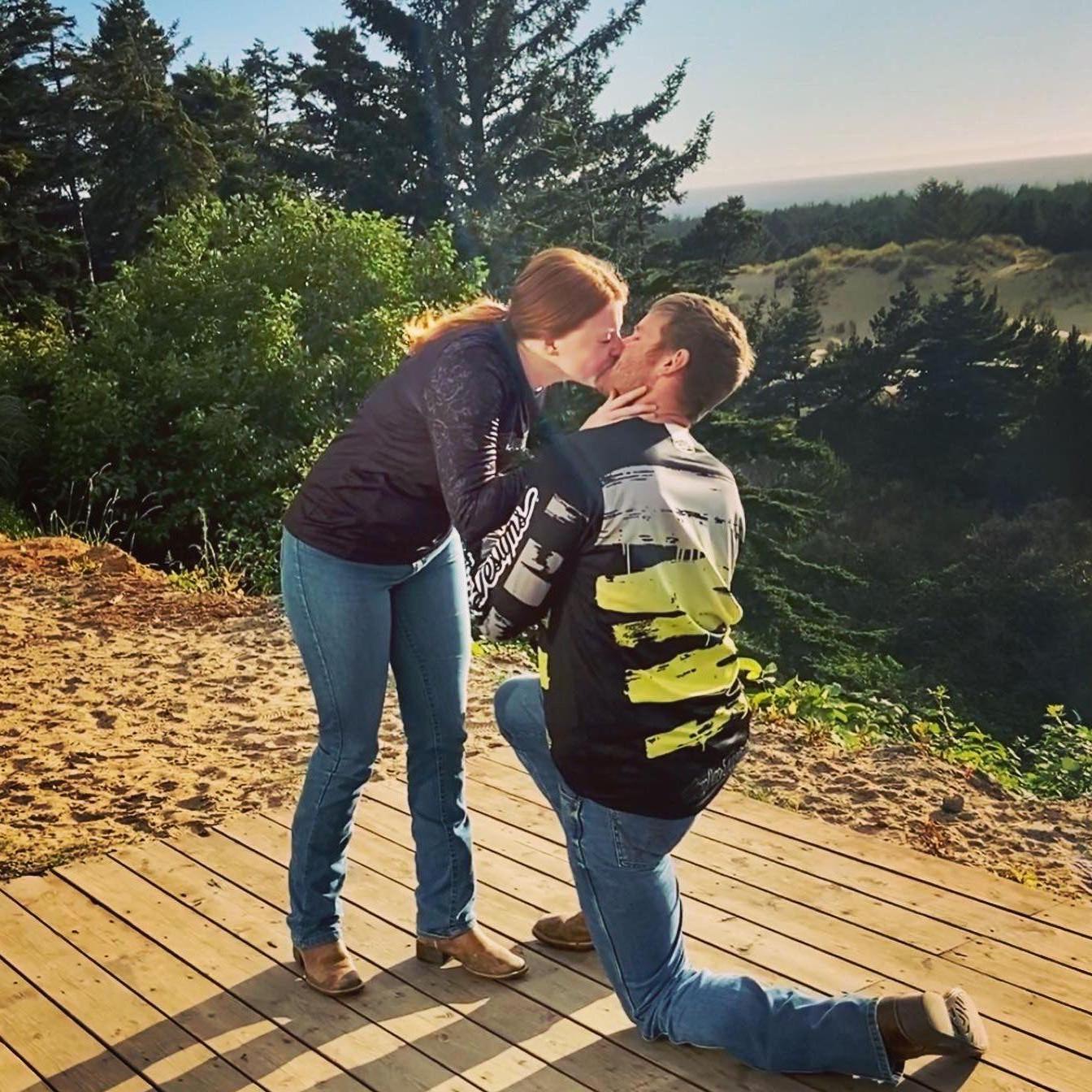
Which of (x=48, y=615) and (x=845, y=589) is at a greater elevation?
(x=48, y=615)

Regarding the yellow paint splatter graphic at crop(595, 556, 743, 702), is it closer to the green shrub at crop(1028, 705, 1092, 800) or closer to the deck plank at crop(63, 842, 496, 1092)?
the deck plank at crop(63, 842, 496, 1092)

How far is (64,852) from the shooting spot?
11.7ft

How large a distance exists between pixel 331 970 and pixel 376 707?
0.53 m

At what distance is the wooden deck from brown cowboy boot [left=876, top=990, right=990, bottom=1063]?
13 centimetres

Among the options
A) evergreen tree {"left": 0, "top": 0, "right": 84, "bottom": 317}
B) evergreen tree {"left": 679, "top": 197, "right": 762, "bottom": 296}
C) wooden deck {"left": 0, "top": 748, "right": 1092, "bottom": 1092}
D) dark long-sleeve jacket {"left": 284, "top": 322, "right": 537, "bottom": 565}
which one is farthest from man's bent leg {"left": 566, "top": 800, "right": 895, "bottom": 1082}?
evergreen tree {"left": 679, "top": 197, "right": 762, "bottom": 296}

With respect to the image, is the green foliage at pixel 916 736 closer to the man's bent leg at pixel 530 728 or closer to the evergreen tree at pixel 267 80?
the man's bent leg at pixel 530 728

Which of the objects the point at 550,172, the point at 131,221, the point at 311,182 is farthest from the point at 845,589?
the point at 131,221

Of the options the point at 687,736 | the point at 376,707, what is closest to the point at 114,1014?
the point at 376,707

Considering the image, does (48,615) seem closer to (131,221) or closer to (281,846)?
(281,846)

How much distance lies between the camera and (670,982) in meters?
2.37

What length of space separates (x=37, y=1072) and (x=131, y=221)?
24493mm

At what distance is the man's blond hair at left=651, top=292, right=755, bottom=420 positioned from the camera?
2145mm

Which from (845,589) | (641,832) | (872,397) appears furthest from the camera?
(872,397)

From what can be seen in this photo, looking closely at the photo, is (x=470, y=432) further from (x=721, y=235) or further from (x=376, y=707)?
(x=721, y=235)
